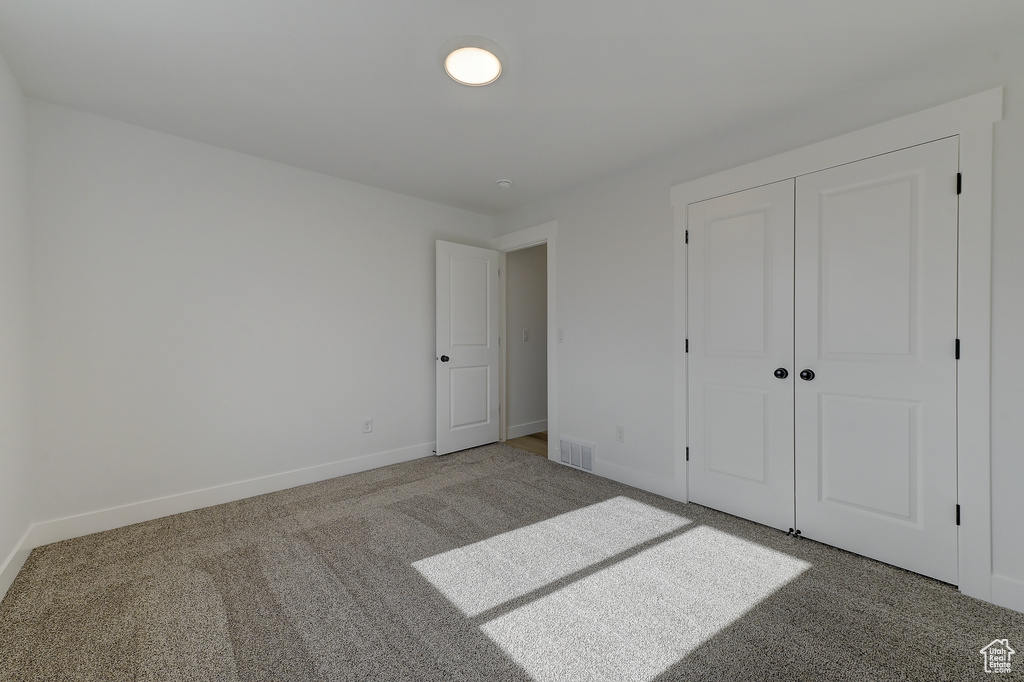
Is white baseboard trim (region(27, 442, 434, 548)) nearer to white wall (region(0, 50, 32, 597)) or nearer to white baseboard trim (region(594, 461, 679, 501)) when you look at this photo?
white wall (region(0, 50, 32, 597))

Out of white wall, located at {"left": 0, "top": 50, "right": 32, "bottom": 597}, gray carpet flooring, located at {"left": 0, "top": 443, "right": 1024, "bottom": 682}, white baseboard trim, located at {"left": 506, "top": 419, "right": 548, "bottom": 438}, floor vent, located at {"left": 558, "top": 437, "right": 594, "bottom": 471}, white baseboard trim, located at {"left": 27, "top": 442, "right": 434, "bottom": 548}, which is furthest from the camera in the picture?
white baseboard trim, located at {"left": 506, "top": 419, "right": 548, "bottom": 438}

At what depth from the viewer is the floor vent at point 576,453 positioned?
383 cm

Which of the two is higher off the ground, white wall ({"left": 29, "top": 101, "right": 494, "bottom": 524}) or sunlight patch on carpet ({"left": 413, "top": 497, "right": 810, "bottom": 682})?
white wall ({"left": 29, "top": 101, "right": 494, "bottom": 524})

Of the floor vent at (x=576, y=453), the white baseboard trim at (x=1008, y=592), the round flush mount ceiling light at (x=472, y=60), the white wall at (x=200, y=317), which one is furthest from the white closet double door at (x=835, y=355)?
the white wall at (x=200, y=317)

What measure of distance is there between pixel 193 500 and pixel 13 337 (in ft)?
4.65

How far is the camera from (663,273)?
10.6ft

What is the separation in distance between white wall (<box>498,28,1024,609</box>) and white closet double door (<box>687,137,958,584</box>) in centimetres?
17

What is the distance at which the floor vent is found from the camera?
3.83 metres

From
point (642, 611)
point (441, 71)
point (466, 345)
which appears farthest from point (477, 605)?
point (466, 345)

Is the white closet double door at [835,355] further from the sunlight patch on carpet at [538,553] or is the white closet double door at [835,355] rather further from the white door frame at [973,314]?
the sunlight patch on carpet at [538,553]

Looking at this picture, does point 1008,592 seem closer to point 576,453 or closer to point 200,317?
point 576,453

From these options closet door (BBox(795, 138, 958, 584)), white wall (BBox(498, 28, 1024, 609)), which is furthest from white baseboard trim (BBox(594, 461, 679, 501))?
closet door (BBox(795, 138, 958, 584))

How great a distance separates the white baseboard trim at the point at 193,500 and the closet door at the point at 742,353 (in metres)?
2.71

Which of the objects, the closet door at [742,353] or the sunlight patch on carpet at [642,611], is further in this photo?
the closet door at [742,353]
